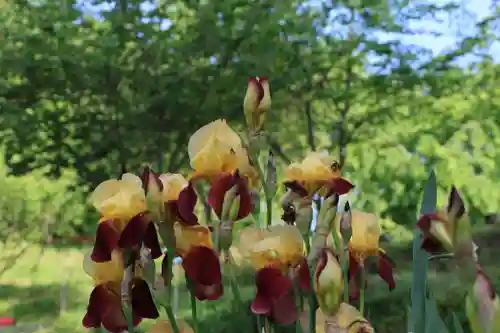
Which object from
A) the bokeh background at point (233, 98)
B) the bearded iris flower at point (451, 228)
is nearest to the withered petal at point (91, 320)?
the bearded iris flower at point (451, 228)

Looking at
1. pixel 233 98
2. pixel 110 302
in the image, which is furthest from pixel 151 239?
pixel 233 98

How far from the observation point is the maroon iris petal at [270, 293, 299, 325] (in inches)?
34.8

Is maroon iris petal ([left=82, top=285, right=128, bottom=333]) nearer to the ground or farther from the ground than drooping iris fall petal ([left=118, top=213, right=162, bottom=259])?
nearer to the ground

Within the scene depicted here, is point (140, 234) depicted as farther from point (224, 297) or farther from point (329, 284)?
point (224, 297)

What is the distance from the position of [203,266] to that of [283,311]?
12 cm

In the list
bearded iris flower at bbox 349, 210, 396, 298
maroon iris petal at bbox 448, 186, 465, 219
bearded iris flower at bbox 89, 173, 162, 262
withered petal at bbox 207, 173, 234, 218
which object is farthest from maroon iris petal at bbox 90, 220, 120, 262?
maroon iris petal at bbox 448, 186, 465, 219

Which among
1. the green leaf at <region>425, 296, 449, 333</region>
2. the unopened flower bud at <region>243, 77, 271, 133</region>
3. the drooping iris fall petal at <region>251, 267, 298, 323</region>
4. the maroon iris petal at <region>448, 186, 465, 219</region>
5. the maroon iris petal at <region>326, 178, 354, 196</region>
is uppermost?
the unopened flower bud at <region>243, 77, 271, 133</region>

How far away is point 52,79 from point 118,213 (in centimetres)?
406

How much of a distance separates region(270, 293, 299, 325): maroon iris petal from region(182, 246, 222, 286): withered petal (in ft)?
0.27

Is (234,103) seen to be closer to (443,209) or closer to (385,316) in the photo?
(385,316)

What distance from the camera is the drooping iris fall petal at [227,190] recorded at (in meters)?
0.90

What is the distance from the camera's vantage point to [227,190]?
894 mm

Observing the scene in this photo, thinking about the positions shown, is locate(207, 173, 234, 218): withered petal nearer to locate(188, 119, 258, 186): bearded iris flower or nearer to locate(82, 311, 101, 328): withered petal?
locate(188, 119, 258, 186): bearded iris flower

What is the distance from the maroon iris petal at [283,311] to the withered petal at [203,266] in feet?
0.27
